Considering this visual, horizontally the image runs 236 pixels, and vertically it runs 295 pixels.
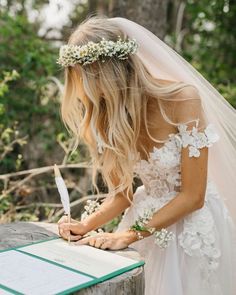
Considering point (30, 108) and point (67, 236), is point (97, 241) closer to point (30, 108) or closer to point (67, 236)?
point (67, 236)

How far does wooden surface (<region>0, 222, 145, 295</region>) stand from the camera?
1545 mm

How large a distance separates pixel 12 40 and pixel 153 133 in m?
2.88

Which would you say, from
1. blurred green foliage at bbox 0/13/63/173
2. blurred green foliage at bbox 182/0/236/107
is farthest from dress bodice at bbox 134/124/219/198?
blurred green foliage at bbox 182/0/236/107

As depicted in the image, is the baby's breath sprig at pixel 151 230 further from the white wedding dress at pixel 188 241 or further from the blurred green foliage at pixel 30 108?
the blurred green foliage at pixel 30 108

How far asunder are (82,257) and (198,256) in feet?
1.99

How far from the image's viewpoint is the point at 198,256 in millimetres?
2092

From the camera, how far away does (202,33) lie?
20.7ft

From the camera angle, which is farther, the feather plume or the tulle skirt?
the tulle skirt

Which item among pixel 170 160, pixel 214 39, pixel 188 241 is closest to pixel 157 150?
pixel 170 160

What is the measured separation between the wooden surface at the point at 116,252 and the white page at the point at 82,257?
0.04m

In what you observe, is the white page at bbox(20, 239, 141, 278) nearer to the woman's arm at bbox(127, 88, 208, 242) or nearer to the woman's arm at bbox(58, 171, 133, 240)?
the woman's arm at bbox(58, 171, 133, 240)

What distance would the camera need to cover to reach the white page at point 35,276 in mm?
1429

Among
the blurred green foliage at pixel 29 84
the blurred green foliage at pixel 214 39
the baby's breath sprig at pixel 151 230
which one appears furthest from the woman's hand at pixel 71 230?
the blurred green foliage at pixel 214 39

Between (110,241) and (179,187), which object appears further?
(179,187)
